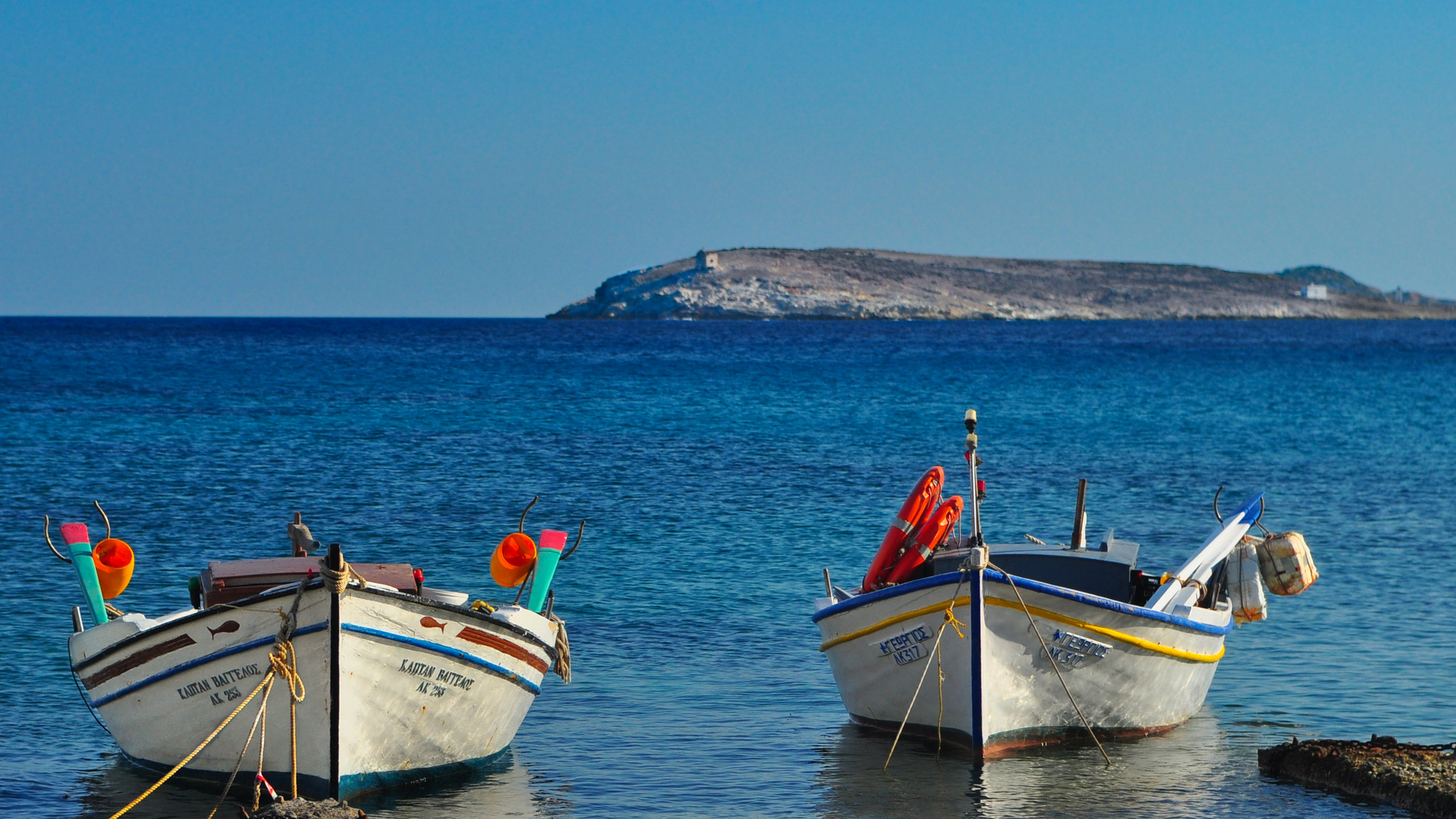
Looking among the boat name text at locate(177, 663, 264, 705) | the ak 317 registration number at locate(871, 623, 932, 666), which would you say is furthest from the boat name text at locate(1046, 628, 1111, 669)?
the boat name text at locate(177, 663, 264, 705)

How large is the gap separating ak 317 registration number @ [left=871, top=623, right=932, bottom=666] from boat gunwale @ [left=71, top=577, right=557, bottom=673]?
283cm

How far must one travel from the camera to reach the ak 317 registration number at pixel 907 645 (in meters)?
11.9

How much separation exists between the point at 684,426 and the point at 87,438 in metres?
16.7

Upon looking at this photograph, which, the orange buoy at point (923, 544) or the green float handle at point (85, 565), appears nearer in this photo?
the green float handle at point (85, 565)

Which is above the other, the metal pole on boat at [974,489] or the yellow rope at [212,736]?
the metal pole on boat at [974,489]

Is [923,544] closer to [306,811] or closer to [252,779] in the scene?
[252,779]

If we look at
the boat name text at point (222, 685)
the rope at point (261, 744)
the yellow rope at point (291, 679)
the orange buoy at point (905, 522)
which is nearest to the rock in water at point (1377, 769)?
the orange buoy at point (905, 522)

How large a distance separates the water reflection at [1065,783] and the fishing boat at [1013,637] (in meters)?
0.21

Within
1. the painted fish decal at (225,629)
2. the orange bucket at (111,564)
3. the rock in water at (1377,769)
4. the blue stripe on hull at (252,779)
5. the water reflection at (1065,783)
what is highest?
the orange bucket at (111,564)

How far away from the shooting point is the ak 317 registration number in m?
11.9

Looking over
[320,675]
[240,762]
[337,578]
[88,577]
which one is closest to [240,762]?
[240,762]

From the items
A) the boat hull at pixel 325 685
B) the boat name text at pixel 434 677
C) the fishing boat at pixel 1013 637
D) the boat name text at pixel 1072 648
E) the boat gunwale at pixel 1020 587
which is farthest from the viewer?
the boat name text at pixel 1072 648

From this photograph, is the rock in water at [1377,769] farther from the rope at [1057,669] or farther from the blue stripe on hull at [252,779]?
the blue stripe on hull at [252,779]

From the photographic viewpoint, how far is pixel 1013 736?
12062mm
